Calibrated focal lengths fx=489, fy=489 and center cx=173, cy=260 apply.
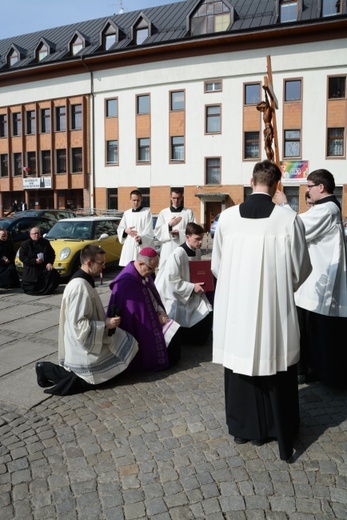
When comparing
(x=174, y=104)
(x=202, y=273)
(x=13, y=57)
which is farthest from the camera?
(x=13, y=57)

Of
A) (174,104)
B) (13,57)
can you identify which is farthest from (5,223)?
(13,57)

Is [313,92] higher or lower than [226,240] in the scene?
higher

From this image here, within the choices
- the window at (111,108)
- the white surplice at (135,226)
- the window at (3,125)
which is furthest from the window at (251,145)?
the white surplice at (135,226)

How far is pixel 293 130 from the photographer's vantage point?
29.5 metres

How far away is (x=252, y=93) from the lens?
29938 millimetres

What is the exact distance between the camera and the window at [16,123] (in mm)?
37644

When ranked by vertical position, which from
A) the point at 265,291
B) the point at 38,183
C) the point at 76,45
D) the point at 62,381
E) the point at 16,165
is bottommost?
the point at 62,381

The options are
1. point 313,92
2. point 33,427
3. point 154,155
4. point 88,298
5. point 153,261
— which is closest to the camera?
point 33,427

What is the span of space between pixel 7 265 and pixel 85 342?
278 inches

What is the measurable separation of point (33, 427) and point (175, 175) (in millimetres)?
29179

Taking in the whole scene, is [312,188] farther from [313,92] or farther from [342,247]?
[313,92]

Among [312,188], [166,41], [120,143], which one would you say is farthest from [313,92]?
[312,188]

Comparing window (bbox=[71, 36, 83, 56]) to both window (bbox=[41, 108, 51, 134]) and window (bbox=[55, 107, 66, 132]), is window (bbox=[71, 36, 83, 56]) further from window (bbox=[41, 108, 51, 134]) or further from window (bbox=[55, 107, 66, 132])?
window (bbox=[41, 108, 51, 134])

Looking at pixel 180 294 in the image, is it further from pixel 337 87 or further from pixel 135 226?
pixel 337 87
